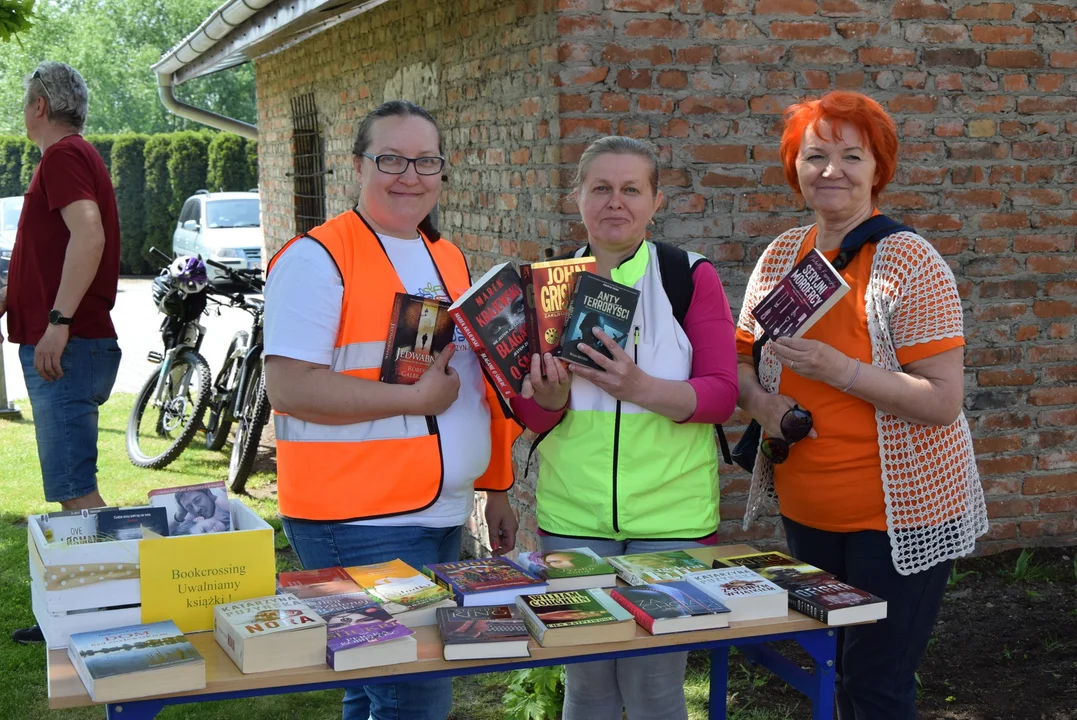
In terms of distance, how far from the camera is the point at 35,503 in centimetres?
713

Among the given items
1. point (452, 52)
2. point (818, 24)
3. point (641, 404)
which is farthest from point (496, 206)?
point (641, 404)

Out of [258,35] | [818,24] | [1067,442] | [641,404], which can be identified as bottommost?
[1067,442]

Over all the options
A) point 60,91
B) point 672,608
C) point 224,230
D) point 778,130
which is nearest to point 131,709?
point 672,608

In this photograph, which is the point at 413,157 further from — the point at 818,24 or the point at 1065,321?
the point at 1065,321

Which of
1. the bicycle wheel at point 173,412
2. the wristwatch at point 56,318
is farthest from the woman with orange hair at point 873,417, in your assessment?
the bicycle wheel at point 173,412

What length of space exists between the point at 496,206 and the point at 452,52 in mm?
953

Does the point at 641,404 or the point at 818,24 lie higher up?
the point at 818,24

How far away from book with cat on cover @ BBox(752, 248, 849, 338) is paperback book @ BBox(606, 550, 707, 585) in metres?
0.61

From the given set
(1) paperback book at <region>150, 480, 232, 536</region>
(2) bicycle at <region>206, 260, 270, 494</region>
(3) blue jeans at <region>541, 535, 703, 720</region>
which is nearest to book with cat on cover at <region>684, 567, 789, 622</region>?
(3) blue jeans at <region>541, 535, 703, 720</region>

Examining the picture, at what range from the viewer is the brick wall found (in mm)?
4344

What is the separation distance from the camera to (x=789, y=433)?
2881mm

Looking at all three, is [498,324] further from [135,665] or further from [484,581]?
[135,665]

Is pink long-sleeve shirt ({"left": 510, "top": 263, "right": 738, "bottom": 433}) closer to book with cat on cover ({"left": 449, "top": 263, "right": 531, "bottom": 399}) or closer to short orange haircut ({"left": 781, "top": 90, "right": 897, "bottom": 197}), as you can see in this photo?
book with cat on cover ({"left": 449, "top": 263, "right": 531, "bottom": 399})

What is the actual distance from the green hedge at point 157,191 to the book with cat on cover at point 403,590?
2536cm
